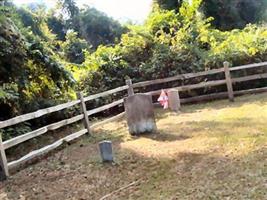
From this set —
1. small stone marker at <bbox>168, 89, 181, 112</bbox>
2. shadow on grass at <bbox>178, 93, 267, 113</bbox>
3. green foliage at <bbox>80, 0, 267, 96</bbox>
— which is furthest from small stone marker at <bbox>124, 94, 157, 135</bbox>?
green foliage at <bbox>80, 0, 267, 96</bbox>

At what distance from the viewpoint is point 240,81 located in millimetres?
11938

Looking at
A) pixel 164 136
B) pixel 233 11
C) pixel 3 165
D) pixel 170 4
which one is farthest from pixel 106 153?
pixel 233 11

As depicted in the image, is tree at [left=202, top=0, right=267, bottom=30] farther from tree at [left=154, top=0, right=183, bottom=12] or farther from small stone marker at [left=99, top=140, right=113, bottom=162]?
small stone marker at [left=99, top=140, right=113, bottom=162]

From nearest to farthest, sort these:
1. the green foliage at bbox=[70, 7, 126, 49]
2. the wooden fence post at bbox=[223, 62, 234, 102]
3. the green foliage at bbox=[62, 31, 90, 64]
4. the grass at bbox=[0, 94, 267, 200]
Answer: the grass at bbox=[0, 94, 267, 200] < the wooden fence post at bbox=[223, 62, 234, 102] < the green foliage at bbox=[62, 31, 90, 64] < the green foliage at bbox=[70, 7, 126, 49]

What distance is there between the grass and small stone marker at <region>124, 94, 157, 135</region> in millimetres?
243

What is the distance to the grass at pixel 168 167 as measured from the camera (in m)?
4.60

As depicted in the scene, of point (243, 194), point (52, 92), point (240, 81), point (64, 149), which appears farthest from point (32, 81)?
point (243, 194)

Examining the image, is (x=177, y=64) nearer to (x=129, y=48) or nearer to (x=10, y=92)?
(x=129, y=48)

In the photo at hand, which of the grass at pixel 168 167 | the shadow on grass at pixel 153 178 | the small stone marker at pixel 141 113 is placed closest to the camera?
the shadow on grass at pixel 153 178

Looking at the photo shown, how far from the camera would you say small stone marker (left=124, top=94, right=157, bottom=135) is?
25.9 feet

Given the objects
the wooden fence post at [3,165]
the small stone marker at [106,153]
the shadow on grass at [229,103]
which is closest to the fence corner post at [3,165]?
the wooden fence post at [3,165]

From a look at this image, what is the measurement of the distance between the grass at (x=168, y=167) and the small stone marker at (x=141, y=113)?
0.24 metres

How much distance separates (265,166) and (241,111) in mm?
4295

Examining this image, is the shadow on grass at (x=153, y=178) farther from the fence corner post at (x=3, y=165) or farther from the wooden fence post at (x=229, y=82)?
the wooden fence post at (x=229, y=82)
